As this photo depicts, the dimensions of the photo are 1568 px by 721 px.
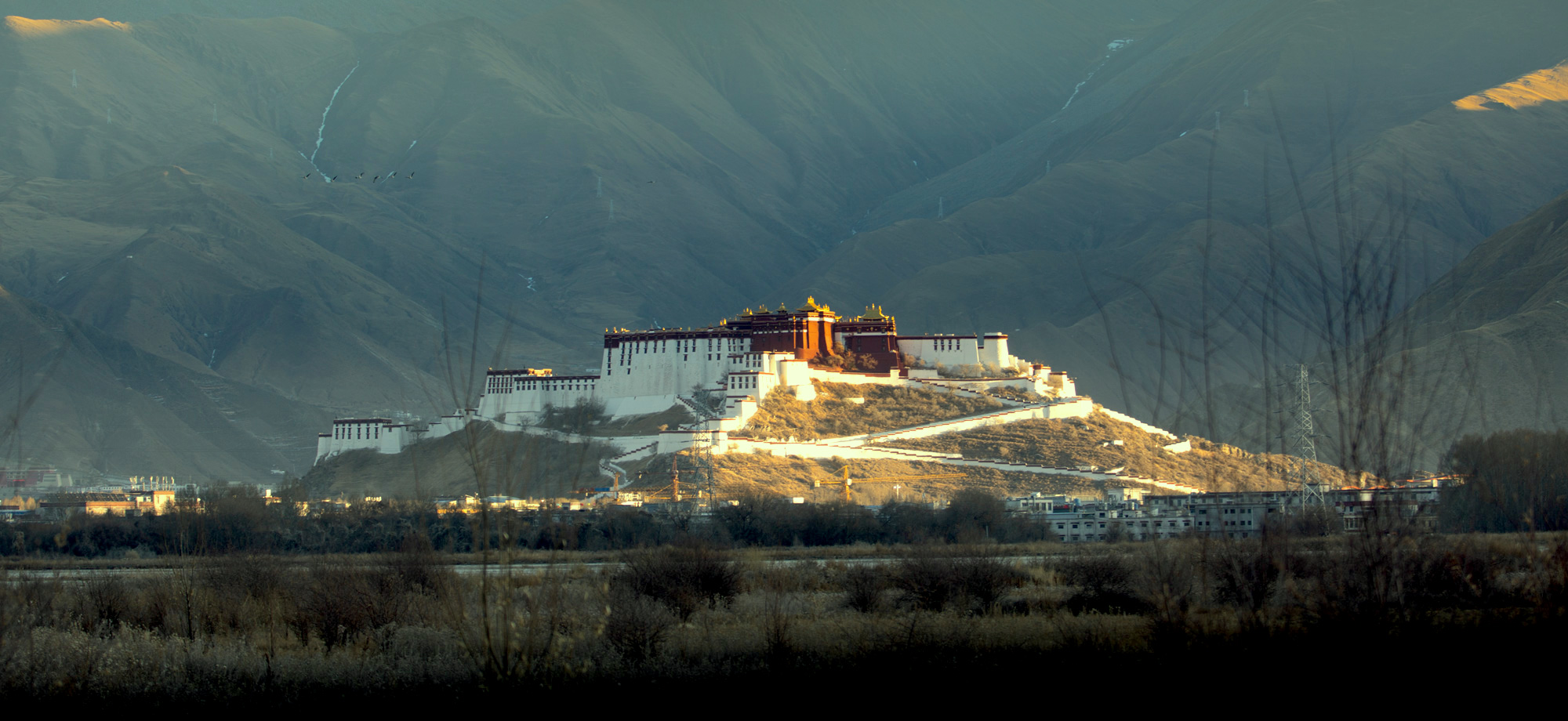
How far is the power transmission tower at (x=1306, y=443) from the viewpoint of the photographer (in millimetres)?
42478

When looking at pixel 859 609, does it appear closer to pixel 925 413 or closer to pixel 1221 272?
pixel 925 413

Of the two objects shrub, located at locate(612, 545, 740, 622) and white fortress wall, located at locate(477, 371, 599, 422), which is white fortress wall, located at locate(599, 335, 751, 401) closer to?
white fortress wall, located at locate(477, 371, 599, 422)

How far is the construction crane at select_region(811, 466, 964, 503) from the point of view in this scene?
7150cm

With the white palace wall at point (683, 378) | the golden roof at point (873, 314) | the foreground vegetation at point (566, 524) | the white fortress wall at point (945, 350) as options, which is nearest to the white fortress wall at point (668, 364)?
the white palace wall at point (683, 378)

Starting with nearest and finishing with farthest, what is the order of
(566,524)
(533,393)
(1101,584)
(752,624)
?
1. (752,624)
2. (1101,584)
3. (566,524)
4. (533,393)

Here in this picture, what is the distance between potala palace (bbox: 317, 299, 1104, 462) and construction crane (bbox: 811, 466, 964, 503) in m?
9.73

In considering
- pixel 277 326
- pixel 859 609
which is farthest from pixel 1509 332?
pixel 277 326

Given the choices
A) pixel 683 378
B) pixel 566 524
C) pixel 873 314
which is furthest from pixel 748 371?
pixel 566 524

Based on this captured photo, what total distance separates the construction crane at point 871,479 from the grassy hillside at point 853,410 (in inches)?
209

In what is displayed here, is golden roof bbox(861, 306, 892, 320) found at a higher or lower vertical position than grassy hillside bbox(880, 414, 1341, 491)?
higher

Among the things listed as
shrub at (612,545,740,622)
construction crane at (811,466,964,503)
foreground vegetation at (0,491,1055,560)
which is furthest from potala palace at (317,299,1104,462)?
shrub at (612,545,740,622)

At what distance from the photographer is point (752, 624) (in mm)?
22250

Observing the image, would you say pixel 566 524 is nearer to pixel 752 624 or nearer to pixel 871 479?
pixel 752 624

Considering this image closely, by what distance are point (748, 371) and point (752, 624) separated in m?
59.9
